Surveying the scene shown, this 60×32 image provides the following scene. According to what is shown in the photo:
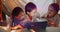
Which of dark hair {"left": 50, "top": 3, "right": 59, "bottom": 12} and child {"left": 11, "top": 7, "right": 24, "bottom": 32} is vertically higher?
dark hair {"left": 50, "top": 3, "right": 59, "bottom": 12}

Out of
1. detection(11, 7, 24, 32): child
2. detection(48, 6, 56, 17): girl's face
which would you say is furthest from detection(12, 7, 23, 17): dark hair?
detection(48, 6, 56, 17): girl's face

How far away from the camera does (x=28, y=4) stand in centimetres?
116

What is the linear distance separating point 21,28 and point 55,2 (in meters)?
0.32

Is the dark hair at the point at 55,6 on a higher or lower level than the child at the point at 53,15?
higher

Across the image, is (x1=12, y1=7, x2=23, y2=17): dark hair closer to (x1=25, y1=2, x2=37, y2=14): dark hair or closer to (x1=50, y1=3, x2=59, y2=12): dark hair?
(x1=25, y1=2, x2=37, y2=14): dark hair

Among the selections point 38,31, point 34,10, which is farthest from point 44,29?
point 34,10

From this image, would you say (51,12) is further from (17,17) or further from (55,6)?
(17,17)

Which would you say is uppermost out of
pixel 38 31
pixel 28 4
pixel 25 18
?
pixel 28 4

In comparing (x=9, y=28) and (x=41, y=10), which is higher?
(x=41, y=10)

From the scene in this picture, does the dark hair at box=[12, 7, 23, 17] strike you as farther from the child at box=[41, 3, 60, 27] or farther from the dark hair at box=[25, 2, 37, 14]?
the child at box=[41, 3, 60, 27]

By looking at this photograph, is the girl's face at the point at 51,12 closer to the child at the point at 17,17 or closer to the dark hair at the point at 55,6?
the dark hair at the point at 55,6

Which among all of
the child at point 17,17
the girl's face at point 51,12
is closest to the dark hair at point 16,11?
the child at point 17,17

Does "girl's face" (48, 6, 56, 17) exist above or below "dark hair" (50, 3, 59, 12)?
below

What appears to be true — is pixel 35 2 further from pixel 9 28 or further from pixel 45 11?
pixel 9 28
